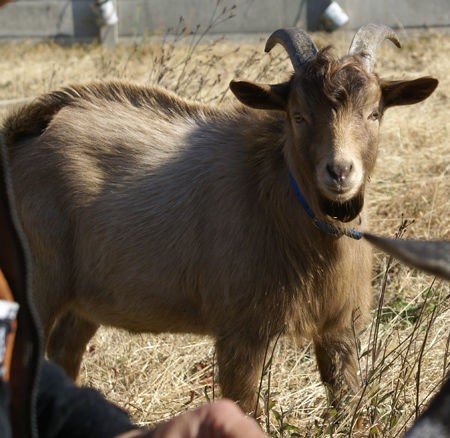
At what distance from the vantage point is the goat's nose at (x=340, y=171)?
147 inches

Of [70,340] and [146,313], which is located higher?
[146,313]

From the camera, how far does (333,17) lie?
13.4 metres

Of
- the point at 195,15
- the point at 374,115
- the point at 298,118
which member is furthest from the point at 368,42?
the point at 195,15

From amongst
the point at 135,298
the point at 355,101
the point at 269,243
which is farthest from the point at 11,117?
the point at 355,101

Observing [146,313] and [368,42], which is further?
[146,313]

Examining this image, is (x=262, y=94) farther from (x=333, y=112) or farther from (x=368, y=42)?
(x=368, y=42)

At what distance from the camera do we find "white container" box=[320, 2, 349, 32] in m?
13.4

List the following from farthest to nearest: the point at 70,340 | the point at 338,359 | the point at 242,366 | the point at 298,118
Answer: the point at 70,340 < the point at 338,359 < the point at 242,366 < the point at 298,118

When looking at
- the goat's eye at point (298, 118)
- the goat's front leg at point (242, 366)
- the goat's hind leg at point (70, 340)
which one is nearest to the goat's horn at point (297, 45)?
the goat's eye at point (298, 118)

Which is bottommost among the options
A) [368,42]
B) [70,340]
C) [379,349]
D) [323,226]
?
[70,340]

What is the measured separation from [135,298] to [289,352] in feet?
3.07

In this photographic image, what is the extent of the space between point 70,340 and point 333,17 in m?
9.15

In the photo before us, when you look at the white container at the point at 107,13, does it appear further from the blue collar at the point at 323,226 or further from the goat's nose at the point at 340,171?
the goat's nose at the point at 340,171

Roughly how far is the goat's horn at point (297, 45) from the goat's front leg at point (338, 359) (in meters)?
1.28
